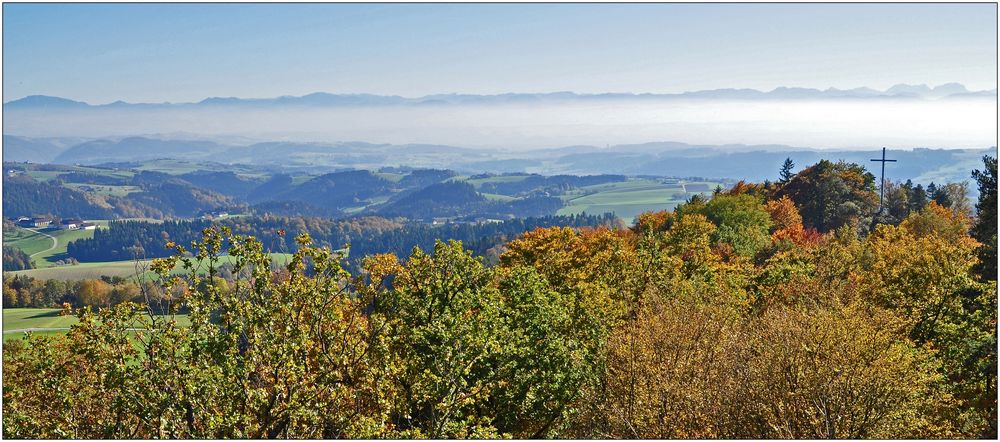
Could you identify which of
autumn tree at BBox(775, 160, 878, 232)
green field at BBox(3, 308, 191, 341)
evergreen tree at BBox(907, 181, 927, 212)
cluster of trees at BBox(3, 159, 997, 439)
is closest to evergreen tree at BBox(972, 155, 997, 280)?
cluster of trees at BBox(3, 159, 997, 439)

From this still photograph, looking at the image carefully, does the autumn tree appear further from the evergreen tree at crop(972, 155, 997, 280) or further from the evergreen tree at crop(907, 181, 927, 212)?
the evergreen tree at crop(972, 155, 997, 280)

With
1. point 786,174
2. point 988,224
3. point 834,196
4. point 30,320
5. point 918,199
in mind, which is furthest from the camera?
point 30,320

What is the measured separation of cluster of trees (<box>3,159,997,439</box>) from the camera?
1997 centimetres

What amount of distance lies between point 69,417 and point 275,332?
5.97 metres

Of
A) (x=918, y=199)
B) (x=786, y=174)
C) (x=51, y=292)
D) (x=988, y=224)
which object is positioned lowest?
(x=51, y=292)

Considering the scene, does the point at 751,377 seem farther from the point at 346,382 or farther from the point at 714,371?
the point at 346,382

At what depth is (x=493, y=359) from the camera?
2986 centimetres

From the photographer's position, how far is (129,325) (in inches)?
847

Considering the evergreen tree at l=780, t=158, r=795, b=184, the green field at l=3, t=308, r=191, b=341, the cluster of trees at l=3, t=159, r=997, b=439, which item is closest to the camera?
the cluster of trees at l=3, t=159, r=997, b=439

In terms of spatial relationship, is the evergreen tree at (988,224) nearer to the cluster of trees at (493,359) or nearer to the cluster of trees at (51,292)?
the cluster of trees at (493,359)

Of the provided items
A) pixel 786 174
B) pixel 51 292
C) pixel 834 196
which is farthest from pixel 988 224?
pixel 51 292

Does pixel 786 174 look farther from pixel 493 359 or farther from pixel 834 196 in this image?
pixel 493 359

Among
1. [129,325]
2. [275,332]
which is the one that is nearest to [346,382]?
[275,332]

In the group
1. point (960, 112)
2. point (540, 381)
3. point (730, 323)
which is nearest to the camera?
point (540, 381)
